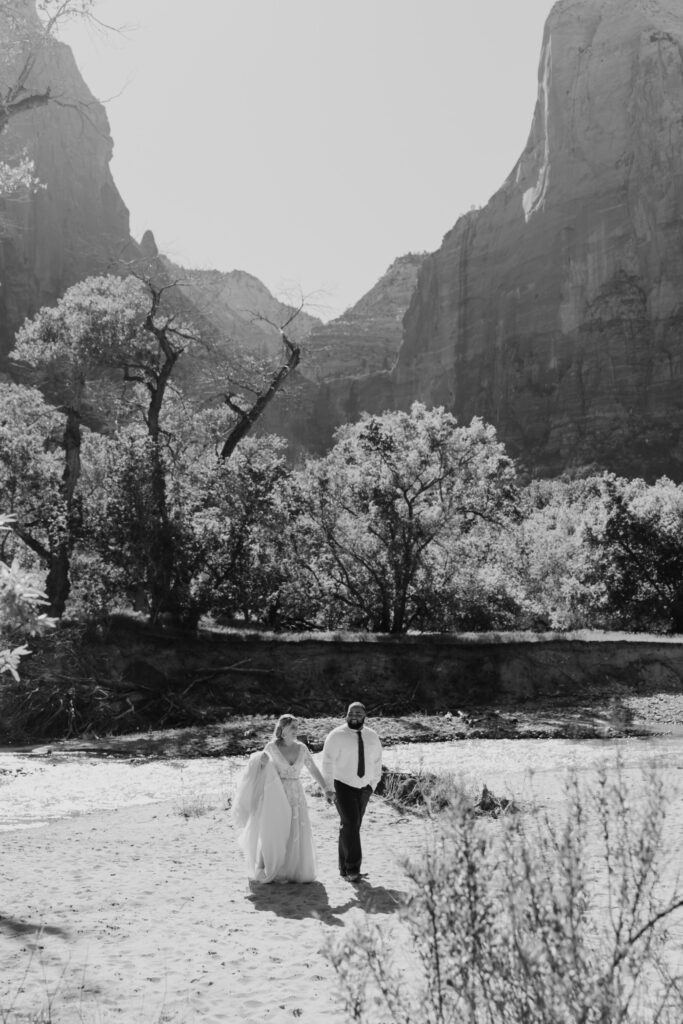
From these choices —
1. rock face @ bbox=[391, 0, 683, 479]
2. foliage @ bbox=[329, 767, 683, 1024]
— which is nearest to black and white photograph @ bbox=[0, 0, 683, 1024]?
foliage @ bbox=[329, 767, 683, 1024]

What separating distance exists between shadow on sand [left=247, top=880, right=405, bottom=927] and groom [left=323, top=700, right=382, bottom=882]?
23.0 inches

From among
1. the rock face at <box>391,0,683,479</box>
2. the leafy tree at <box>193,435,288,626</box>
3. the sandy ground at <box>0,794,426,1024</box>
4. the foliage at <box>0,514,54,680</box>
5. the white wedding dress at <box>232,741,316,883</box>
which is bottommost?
the sandy ground at <box>0,794,426,1024</box>

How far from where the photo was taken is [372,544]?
29.9 m

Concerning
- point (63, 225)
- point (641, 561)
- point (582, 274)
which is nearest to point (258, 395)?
point (641, 561)

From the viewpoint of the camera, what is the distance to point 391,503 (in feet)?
96.5

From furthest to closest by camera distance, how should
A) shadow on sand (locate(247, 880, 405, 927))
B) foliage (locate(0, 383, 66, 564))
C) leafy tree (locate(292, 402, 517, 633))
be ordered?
leafy tree (locate(292, 402, 517, 633)) → foliage (locate(0, 383, 66, 564)) → shadow on sand (locate(247, 880, 405, 927))

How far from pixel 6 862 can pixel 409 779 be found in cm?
598

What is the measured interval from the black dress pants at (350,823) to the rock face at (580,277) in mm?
107096

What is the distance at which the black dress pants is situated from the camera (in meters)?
9.14

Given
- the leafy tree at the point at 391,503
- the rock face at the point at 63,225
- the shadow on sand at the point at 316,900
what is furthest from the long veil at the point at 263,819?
the rock face at the point at 63,225

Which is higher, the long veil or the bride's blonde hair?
the bride's blonde hair

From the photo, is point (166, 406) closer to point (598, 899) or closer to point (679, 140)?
point (598, 899)

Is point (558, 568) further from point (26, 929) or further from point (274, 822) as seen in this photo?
point (26, 929)

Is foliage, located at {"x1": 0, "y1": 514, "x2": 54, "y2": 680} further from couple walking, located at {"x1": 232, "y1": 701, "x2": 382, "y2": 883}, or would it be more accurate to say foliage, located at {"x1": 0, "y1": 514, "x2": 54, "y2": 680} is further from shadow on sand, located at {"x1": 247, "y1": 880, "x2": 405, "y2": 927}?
couple walking, located at {"x1": 232, "y1": 701, "x2": 382, "y2": 883}
